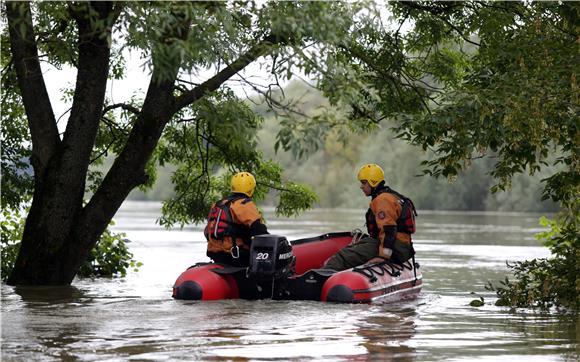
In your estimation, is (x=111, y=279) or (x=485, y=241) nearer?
(x=111, y=279)

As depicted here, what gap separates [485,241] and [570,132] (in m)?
21.8

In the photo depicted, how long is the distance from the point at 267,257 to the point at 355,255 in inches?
70.4

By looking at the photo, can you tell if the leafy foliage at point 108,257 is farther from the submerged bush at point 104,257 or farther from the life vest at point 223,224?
the life vest at point 223,224

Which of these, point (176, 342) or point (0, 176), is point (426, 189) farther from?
point (176, 342)

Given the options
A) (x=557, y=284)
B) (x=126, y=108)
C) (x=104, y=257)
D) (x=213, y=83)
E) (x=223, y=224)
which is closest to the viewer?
(x=557, y=284)

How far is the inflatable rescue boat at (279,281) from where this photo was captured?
12.8 meters

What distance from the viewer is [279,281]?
13.1 meters

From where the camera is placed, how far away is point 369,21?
37.3 ft

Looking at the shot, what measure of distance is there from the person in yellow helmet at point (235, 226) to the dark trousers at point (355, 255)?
127cm

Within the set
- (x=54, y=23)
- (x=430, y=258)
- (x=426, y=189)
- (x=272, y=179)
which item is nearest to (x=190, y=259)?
(x=430, y=258)

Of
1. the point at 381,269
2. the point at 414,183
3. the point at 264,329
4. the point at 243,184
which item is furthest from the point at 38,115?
the point at 414,183

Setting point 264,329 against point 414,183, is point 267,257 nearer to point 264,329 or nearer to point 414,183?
point 264,329

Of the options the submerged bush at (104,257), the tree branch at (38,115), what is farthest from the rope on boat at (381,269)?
the submerged bush at (104,257)

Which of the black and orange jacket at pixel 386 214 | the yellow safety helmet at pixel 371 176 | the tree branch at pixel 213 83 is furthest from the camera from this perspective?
the yellow safety helmet at pixel 371 176
